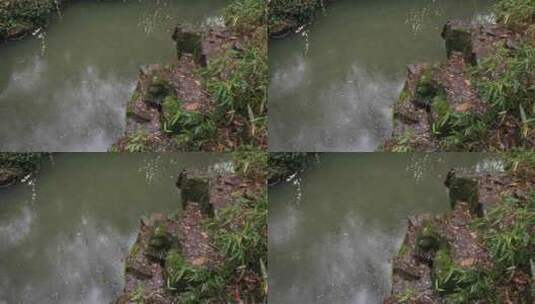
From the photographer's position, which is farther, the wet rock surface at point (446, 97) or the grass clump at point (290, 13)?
the grass clump at point (290, 13)

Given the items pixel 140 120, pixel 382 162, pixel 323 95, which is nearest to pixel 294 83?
pixel 323 95

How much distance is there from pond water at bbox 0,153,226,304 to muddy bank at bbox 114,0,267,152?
105 mm

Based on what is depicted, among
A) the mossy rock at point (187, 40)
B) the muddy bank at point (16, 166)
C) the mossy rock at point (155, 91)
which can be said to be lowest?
the muddy bank at point (16, 166)

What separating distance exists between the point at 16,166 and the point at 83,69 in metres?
0.63

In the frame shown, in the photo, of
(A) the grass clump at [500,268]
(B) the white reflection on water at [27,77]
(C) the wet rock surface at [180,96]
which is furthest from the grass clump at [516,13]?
(B) the white reflection on water at [27,77]

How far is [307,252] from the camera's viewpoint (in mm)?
3518

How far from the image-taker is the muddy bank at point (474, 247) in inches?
134

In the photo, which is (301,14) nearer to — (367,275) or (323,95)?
(323,95)

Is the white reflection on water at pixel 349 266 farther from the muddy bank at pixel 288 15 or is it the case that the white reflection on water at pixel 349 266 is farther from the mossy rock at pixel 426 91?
the muddy bank at pixel 288 15

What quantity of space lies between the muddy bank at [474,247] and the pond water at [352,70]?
20.8 inches

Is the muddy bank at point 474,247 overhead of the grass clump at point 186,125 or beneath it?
beneath

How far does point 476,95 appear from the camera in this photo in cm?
346

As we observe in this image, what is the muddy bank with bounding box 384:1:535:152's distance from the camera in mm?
3430

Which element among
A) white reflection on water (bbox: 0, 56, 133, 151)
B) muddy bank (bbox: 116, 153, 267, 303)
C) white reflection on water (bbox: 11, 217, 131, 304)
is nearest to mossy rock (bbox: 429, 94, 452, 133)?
muddy bank (bbox: 116, 153, 267, 303)
